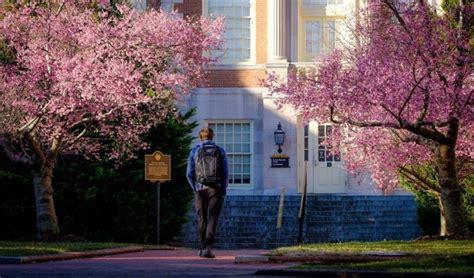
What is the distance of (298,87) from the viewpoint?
22.4 metres

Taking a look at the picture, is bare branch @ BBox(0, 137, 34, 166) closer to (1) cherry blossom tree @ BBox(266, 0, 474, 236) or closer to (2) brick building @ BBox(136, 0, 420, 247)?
(1) cherry blossom tree @ BBox(266, 0, 474, 236)

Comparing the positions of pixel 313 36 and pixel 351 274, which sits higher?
pixel 313 36

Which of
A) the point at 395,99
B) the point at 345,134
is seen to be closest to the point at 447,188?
the point at 395,99

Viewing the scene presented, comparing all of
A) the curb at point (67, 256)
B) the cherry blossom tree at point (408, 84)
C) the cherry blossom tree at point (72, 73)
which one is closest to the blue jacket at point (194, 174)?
the curb at point (67, 256)

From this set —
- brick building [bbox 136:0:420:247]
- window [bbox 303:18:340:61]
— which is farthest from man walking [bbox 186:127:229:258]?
window [bbox 303:18:340:61]

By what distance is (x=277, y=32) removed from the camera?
130 feet

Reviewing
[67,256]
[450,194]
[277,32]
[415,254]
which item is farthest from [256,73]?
[415,254]

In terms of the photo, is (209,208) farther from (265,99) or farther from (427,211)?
(265,99)

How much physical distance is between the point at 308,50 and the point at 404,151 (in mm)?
16384

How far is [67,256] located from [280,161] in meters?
21.6

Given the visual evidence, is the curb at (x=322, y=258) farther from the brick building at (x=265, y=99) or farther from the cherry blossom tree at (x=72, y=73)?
the brick building at (x=265, y=99)

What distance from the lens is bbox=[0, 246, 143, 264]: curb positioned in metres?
16.6

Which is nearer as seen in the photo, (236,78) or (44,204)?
(44,204)

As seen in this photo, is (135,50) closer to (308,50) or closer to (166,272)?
(166,272)
